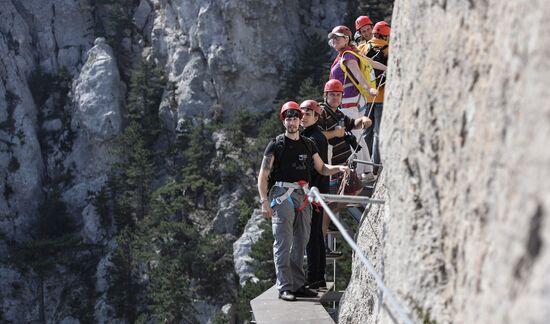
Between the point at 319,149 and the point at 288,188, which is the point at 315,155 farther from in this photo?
the point at 319,149

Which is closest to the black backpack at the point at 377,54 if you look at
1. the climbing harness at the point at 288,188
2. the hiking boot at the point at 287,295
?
the climbing harness at the point at 288,188

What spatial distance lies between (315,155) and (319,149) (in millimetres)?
558

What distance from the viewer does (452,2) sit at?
2352 mm

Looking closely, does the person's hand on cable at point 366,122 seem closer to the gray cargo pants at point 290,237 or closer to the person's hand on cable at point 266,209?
the gray cargo pants at point 290,237

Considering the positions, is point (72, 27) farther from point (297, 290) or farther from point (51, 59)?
point (297, 290)

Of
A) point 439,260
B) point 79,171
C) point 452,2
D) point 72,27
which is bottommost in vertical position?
point 79,171

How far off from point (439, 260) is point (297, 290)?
3.46 metres

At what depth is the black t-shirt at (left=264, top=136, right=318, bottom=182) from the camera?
5.55m

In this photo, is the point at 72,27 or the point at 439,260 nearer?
the point at 439,260

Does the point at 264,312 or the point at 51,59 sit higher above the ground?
the point at 51,59

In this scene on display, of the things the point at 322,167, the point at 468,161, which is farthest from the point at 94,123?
the point at 468,161

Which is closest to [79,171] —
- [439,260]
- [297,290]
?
[297,290]

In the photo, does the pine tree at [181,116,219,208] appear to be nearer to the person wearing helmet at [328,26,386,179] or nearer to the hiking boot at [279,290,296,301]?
the person wearing helmet at [328,26,386,179]

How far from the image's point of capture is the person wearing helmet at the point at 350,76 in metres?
6.98
